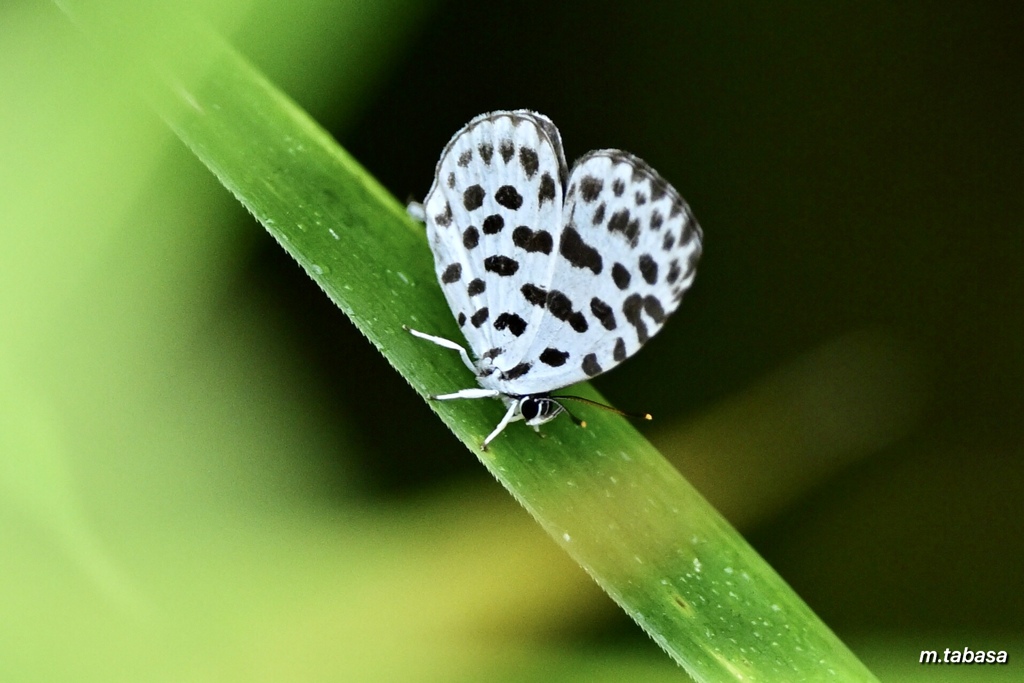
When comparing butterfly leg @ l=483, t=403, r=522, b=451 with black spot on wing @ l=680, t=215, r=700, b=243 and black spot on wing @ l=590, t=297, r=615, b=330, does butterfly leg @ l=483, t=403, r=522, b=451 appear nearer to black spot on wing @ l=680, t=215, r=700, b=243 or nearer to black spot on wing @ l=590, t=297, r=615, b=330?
black spot on wing @ l=590, t=297, r=615, b=330

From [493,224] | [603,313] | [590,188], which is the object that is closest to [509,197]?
[493,224]

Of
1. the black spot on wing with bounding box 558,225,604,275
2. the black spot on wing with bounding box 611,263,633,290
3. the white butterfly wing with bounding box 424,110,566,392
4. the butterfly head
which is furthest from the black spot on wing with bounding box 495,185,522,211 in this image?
the butterfly head

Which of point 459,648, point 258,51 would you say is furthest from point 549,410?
point 258,51

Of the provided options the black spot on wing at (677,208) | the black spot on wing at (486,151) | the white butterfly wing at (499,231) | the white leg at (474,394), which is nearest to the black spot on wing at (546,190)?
the white butterfly wing at (499,231)

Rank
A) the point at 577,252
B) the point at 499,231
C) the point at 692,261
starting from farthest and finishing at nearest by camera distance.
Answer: the point at 499,231 < the point at 577,252 < the point at 692,261

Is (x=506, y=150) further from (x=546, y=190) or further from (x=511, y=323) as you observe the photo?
(x=511, y=323)
